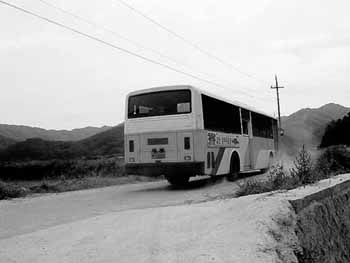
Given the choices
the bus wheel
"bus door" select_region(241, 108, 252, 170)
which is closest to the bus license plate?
the bus wheel

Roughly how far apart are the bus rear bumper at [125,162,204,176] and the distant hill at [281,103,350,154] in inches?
2291

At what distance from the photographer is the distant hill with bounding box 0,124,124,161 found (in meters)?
43.3

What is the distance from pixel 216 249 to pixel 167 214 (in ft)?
6.29

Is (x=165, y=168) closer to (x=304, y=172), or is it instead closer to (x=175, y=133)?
(x=175, y=133)

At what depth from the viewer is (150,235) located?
5078mm

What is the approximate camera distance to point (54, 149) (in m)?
44.9

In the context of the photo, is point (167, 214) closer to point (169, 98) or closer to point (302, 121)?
point (169, 98)

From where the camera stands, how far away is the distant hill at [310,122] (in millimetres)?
76125

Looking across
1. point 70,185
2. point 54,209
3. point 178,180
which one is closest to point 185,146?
point 178,180

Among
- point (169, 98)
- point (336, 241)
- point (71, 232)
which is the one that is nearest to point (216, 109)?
point (169, 98)

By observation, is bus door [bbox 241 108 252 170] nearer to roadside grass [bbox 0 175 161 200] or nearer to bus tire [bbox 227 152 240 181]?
bus tire [bbox 227 152 240 181]

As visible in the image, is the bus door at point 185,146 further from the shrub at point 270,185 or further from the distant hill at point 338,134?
the distant hill at point 338,134

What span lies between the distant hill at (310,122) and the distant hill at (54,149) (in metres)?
31.3

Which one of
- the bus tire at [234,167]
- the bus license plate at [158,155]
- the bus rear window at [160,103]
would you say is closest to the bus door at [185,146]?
the bus license plate at [158,155]
